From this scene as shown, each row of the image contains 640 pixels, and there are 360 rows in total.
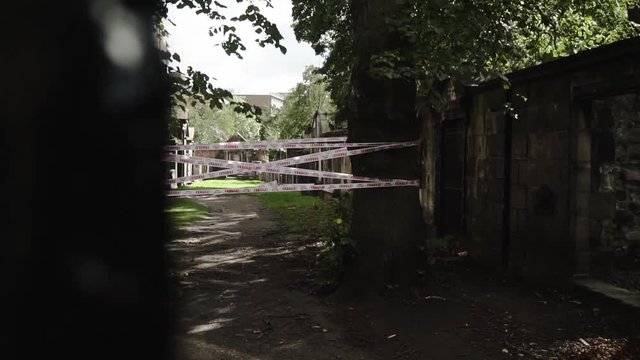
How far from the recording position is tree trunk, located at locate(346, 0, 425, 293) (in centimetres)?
636

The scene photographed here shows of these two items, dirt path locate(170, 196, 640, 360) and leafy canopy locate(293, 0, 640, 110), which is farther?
leafy canopy locate(293, 0, 640, 110)

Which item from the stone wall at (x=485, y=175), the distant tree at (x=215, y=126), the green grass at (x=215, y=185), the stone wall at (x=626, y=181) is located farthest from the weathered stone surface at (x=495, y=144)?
the distant tree at (x=215, y=126)

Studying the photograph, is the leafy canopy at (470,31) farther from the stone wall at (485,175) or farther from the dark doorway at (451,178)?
the dark doorway at (451,178)

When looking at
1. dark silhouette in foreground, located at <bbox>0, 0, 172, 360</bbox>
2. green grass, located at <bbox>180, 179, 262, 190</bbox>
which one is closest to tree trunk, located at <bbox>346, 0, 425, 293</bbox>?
dark silhouette in foreground, located at <bbox>0, 0, 172, 360</bbox>

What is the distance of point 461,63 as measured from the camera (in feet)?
20.2

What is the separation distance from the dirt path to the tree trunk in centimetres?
34

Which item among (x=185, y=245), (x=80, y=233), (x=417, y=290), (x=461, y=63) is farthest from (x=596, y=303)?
(x=185, y=245)

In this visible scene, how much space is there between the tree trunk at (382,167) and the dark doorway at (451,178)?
10.5 ft

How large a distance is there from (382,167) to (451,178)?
13.1 feet

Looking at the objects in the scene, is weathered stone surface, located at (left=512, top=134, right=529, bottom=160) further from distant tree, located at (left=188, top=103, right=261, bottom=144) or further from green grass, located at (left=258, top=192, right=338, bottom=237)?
distant tree, located at (left=188, top=103, right=261, bottom=144)

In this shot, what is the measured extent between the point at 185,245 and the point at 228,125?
6224 cm

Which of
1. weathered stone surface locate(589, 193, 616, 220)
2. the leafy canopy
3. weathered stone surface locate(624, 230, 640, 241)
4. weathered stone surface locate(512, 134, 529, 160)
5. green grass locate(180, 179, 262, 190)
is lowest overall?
weathered stone surface locate(624, 230, 640, 241)

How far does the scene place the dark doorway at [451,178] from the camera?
9.68m


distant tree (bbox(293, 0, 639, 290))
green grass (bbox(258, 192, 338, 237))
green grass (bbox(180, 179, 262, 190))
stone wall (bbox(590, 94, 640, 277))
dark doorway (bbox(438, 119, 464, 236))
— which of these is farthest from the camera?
green grass (bbox(180, 179, 262, 190))
